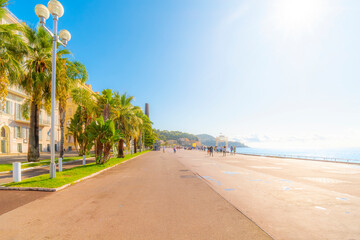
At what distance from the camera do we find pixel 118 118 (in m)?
A: 26.0

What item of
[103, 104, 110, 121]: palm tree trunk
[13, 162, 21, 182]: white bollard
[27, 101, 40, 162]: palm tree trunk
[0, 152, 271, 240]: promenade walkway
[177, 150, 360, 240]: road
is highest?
[103, 104, 110, 121]: palm tree trunk

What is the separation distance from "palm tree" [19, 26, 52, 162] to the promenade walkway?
436 inches

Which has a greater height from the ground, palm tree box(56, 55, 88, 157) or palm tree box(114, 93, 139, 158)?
palm tree box(56, 55, 88, 157)

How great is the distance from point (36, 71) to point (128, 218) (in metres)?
15.4

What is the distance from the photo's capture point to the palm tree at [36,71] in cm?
1479

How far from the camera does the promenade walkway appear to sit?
398cm

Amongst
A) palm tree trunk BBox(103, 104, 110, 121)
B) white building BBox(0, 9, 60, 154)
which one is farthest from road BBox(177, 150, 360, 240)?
white building BBox(0, 9, 60, 154)

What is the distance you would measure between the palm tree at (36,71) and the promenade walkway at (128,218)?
11069 mm

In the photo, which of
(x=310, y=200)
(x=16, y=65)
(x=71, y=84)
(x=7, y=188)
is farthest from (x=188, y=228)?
(x=71, y=84)

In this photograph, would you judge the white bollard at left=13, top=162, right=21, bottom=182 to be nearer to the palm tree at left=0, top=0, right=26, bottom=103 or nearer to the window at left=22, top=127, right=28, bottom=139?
the palm tree at left=0, top=0, right=26, bottom=103

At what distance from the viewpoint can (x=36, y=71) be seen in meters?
15.0

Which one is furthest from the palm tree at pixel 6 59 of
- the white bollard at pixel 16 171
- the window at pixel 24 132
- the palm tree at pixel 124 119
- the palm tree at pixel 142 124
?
the window at pixel 24 132

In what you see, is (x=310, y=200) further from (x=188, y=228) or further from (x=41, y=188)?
(x=41, y=188)

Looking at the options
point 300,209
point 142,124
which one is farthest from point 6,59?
point 142,124
